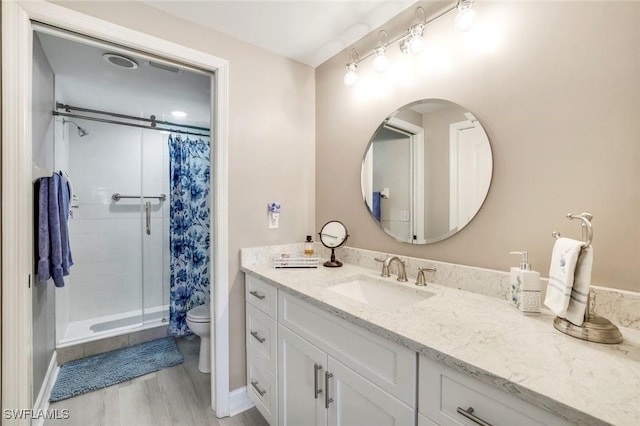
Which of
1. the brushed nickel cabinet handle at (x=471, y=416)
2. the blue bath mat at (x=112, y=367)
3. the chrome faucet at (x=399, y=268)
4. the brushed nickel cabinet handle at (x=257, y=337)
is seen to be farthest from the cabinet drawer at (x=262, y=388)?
the brushed nickel cabinet handle at (x=471, y=416)

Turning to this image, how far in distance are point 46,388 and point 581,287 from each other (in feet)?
9.27

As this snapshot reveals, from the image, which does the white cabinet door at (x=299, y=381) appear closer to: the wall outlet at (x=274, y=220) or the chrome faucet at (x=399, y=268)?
the chrome faucet at (x=399, y=268)

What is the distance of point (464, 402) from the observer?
0.70m

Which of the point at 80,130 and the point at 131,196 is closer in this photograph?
the point at 80,130

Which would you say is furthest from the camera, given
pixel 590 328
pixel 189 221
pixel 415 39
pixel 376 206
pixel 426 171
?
pixel 189 221

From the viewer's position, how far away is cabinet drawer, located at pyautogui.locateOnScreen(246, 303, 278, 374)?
1473 millimetres

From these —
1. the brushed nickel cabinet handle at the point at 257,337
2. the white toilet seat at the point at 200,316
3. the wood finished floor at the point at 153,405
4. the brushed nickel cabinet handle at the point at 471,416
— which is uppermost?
the brushed nickel cabinet handle at the point at 471,416

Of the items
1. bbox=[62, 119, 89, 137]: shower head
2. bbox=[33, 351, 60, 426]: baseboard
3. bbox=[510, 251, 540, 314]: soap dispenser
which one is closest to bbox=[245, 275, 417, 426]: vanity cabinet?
bbox=[510, 251, 540, 314]: soap dispenser

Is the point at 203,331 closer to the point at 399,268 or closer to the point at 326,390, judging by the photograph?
the point at 326,390

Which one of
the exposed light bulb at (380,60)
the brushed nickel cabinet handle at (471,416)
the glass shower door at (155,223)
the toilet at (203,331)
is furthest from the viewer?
the glass shower door at (155,223)

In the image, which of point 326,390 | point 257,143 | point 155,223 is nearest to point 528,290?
point 326,390

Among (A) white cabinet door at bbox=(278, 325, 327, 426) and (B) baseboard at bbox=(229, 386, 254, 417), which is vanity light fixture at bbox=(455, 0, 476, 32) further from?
(B) baseboard at bbox=(229, 386, 254, 417)

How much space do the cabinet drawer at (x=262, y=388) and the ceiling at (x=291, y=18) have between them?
1.97 metres

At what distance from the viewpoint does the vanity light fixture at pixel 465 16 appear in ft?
3.77
